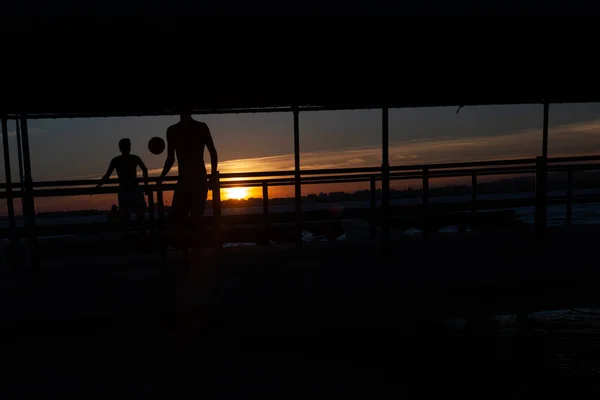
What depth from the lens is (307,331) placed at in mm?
3582

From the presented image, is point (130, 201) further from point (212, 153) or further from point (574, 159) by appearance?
point (574, 159)

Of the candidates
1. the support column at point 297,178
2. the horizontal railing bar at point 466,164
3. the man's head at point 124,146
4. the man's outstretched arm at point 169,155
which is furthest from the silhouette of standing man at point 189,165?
the horizontal railing bar at point 466,164

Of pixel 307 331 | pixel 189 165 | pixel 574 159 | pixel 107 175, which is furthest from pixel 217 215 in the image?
pixel 574 159

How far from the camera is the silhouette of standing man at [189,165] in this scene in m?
4.39

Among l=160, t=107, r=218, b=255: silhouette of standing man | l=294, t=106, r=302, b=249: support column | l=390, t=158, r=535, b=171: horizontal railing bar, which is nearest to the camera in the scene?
l=160, t=107, r=218, b=255: silhouette of standing man

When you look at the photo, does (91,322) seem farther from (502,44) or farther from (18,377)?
(502,44)

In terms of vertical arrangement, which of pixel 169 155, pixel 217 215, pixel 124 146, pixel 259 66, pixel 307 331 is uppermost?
pixel 259 66

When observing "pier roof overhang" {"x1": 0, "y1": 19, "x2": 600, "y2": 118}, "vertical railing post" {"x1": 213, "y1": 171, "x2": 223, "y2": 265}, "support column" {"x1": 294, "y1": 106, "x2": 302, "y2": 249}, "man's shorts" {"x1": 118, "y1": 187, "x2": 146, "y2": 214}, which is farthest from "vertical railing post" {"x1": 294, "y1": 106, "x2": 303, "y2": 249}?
"man's shorts" {"x1": 118, "y1": 187, "x2": 146, "y2": 214}

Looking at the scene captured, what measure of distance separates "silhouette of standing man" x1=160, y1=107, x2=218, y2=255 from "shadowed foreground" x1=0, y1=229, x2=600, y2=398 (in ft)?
1.90

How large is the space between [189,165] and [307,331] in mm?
1911

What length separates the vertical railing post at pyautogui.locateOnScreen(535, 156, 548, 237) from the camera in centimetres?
516

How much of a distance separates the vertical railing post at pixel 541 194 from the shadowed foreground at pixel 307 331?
2.04 feet

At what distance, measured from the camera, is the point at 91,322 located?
134 inches

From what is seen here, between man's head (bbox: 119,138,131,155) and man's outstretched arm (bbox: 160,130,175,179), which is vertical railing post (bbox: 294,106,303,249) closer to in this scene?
man's outstretched arm (bbox: 160,130,175,179)
